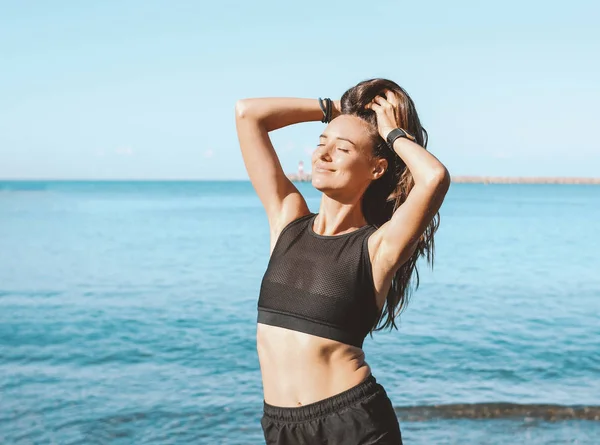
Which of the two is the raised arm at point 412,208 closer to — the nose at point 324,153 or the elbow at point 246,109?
the nose at point 324,153

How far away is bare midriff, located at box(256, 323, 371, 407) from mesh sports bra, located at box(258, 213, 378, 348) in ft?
0.12

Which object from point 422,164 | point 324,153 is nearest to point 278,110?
point 324,153

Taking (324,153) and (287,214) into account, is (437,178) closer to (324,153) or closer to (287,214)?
(324,153)

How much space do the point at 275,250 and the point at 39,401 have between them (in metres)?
7.21

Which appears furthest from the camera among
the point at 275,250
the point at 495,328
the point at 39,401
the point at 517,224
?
the point at 517,224

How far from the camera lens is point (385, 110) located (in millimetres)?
3457

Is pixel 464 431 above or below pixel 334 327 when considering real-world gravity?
below

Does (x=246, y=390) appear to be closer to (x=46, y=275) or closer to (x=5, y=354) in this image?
(x=5, y=354)

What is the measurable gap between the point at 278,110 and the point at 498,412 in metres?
7.10

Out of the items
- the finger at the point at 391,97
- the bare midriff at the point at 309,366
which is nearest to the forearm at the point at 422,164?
the finger at the point at 391,97

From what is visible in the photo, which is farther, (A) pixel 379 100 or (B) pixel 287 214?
(B) pixel 287 214

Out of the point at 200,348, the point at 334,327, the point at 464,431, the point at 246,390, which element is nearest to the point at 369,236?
the point at 334,327

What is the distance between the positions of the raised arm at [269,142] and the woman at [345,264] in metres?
0.05

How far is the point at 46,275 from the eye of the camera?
888 inches
